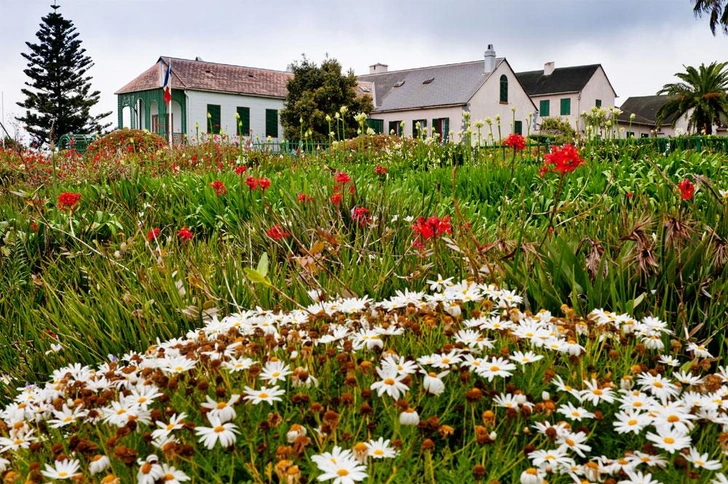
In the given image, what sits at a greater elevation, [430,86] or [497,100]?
[430,86]

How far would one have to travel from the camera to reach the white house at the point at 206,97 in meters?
36.3

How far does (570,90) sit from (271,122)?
76.2 ft

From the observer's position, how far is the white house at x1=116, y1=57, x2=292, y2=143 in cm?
3634

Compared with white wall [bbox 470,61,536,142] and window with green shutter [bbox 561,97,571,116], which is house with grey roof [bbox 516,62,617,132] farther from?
white wall [bbox 470,61,536,142]

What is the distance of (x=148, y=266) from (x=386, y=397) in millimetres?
2572

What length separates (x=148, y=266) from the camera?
12.5 ft

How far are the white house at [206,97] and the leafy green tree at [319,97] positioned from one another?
2.92 m

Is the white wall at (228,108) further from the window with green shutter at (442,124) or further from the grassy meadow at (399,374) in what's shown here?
the grassy meadow at (399,374)

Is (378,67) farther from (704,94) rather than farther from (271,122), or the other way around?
(704,94)

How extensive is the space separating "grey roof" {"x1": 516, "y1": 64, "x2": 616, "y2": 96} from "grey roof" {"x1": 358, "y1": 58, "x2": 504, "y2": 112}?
1109 cm

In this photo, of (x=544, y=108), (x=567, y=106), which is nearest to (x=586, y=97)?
(x=567, y=106)

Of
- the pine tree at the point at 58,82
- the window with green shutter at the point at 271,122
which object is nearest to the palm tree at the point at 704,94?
the window with green shutter at the point at 271,122

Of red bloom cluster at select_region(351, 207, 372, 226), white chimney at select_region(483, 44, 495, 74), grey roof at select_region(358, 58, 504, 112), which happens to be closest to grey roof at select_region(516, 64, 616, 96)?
grey roof at select_region(358, 58, 504, 112)

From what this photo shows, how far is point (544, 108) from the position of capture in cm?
4994
